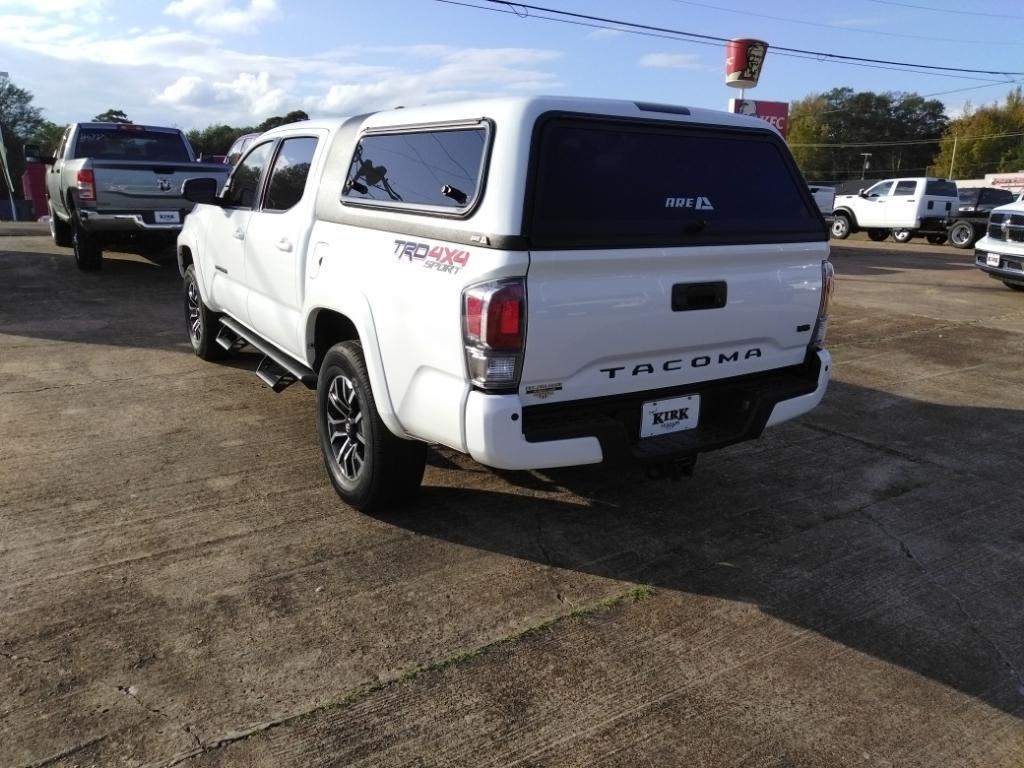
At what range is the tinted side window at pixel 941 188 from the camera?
22297 mm

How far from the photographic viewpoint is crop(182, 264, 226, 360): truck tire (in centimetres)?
660

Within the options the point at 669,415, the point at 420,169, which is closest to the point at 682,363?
the point at 669,415

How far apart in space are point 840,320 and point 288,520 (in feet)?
25.9

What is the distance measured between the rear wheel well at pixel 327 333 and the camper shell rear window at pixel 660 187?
1551 mm

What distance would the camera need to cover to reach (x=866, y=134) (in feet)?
358

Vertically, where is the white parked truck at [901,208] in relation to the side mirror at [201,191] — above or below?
below

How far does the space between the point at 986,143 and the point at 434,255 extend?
94.7 m

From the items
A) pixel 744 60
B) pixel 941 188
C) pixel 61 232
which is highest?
pixel 744 60

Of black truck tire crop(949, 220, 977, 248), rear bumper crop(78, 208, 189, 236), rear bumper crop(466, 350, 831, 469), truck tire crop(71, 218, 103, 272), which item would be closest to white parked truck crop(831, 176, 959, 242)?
black truck tire crop(949, 220, 977, 248)

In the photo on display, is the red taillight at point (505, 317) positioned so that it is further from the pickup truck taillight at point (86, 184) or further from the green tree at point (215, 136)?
the green tree at point (215, 136)

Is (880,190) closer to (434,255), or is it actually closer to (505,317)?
(434,255)

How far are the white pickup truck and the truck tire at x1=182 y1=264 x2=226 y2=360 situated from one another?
2.40 metres

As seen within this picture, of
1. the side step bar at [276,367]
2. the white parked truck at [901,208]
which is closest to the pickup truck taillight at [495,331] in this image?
the side step bar at [276,367]

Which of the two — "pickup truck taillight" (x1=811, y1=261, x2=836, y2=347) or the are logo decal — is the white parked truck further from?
the are logo decal
